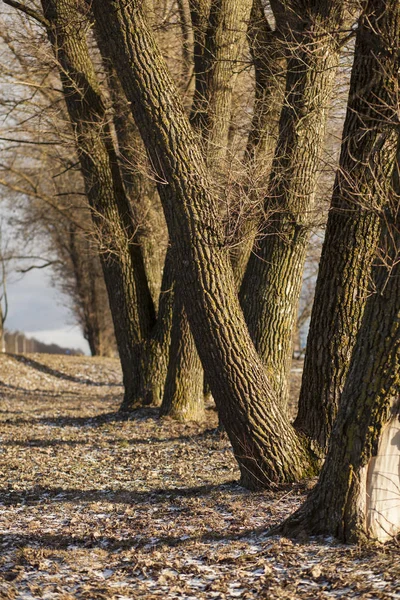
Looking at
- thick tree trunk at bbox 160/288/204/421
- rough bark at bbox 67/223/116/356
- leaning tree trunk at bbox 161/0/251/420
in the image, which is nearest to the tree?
leaning tree trunk at bbox 161/0/251/420

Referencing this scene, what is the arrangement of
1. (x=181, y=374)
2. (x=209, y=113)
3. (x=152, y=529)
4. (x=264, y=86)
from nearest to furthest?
(x=152, y=529)
(x=264, y=86)
(x=209, y=113)
(x=181, y=374)

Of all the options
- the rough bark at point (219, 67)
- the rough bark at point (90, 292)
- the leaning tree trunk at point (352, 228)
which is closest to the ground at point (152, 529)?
the leaning tree trunk at point (352, 228)

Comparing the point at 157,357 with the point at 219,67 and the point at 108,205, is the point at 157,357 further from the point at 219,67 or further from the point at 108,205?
the point at 219,67

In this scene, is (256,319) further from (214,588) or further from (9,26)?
(9,26)

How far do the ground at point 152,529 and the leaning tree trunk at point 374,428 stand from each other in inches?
7.0

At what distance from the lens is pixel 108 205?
11734 millimetres

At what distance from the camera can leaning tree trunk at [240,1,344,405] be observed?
7.59 metres

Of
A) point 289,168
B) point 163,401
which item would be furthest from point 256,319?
point 163,401

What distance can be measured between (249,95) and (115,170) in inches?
117

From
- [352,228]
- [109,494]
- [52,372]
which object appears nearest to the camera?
[352,228]

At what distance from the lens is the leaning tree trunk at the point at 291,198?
759 cm

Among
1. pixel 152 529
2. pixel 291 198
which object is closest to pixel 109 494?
pixel 152 529

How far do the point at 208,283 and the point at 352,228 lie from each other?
146 cm

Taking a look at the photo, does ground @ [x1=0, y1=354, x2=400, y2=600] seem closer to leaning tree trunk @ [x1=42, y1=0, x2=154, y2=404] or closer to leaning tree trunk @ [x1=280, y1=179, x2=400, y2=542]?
leaning tree trunk @ [x1=280, y1=179, x2=400, y2=542]
